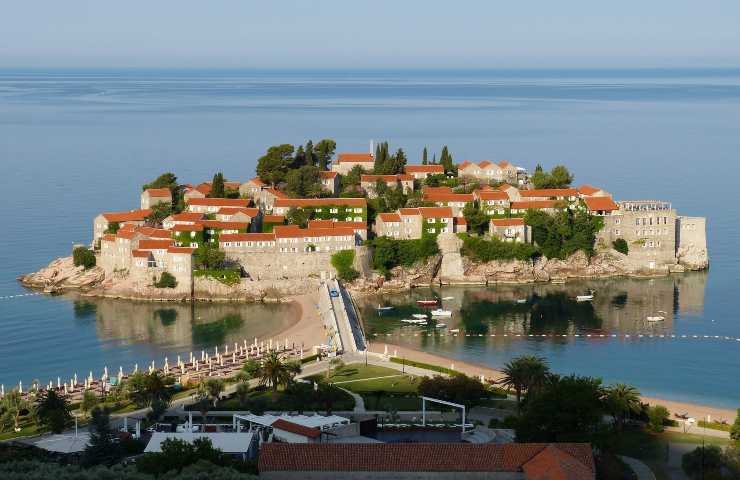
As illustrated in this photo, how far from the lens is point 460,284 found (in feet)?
211

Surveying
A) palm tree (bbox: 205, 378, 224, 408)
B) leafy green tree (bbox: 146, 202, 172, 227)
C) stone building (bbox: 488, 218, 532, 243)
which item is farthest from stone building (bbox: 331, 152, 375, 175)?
palm tree (bbox: 205, 378, 224, 408)

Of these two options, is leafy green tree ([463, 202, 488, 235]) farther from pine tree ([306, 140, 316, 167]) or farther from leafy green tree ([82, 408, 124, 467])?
leafy green tree ([82, 408, 124, 467])

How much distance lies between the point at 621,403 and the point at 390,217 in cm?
2904

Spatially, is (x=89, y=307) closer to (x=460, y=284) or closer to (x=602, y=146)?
(x=460, y=284)

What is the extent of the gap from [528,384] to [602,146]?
92.7m

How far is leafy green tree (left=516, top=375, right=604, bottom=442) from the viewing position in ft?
108

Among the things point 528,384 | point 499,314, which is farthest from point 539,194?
point 528,384

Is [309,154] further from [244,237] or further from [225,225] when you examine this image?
[244,237]

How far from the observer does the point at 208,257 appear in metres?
60.2

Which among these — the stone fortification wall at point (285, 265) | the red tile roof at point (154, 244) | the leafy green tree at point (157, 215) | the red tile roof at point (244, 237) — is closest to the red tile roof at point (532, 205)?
the stone fortification wall at point (285, 265)

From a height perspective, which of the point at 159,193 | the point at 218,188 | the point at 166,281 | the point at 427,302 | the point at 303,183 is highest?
the point at 303,183

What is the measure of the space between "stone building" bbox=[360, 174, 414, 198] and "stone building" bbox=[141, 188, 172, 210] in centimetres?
1174

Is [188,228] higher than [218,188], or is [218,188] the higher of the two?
[218,188]

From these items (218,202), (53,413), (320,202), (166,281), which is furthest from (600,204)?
(53,413)
